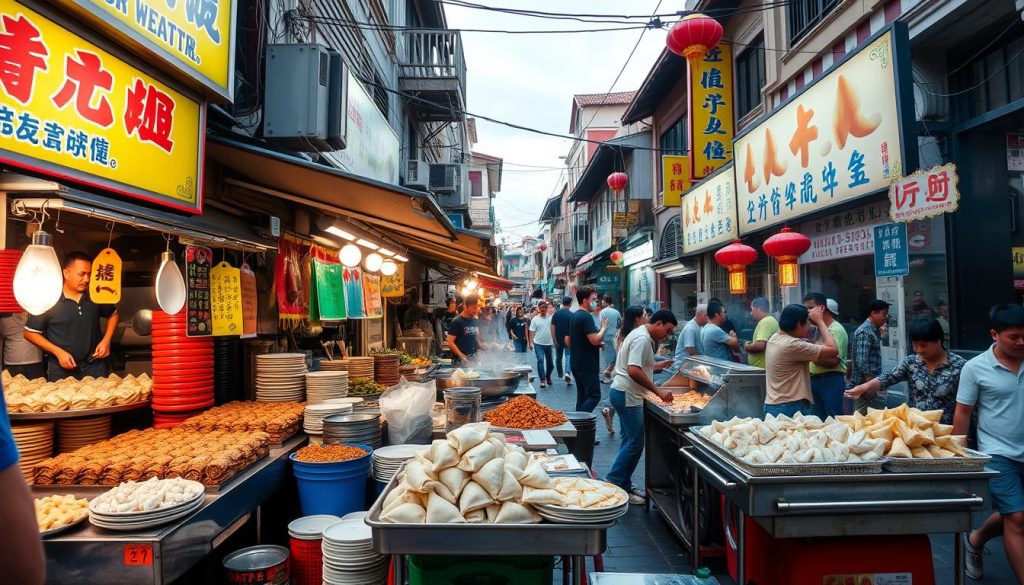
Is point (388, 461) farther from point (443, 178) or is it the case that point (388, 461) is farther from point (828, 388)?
point (443, 178)

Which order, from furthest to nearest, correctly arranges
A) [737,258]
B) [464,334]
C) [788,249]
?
1. [464,334]
2. [737,258]
3. [788,249]

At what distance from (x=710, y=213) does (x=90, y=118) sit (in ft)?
37.1

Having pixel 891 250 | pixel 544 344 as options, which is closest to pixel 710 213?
pixel 544 344

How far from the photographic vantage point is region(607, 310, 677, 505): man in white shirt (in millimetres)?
5855

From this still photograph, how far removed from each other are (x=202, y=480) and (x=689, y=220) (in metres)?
12.4

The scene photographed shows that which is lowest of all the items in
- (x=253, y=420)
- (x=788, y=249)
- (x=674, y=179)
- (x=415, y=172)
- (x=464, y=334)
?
(x=253, y=420)

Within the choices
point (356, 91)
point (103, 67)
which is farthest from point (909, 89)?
point (103, 67)

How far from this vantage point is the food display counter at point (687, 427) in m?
4.91

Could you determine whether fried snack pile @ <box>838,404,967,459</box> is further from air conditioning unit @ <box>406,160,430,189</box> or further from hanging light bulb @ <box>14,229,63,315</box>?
air conditioning unit @ <box>406,160,430,189</box>

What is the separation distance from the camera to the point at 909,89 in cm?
583

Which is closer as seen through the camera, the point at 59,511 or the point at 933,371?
the point at 59,511

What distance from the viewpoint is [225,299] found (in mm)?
4875

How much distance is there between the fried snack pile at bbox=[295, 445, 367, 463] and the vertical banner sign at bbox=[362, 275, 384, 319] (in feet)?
13.4

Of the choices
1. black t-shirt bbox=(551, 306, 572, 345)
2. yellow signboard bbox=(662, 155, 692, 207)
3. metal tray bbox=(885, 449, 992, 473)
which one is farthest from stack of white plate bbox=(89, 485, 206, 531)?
yellow signboard bbox=(662, 155, 692, 207)
